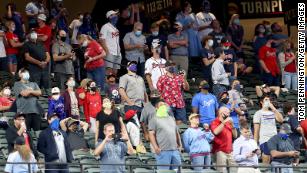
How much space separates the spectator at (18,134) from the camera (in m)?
22.8

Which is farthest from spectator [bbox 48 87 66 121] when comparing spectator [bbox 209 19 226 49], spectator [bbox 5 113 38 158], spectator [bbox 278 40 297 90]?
spectator [bbox 278 40 297 90]

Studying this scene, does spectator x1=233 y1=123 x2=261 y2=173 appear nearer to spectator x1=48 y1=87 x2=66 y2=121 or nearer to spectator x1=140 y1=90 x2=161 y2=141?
spectator x1=140 y1=90 x2=161 y2=141

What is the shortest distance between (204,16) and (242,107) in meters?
5.12

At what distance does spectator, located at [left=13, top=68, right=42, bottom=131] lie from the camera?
24.8m

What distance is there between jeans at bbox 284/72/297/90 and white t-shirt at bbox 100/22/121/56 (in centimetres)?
399

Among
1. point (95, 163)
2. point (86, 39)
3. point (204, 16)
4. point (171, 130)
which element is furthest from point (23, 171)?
point (204, 16)

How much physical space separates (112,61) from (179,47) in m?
1.44

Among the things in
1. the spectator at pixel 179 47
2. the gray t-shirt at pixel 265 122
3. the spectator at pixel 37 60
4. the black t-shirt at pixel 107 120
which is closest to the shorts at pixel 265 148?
the gray t-shirt at pixel 265 122

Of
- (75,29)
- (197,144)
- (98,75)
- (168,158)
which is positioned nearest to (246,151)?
(197,144)

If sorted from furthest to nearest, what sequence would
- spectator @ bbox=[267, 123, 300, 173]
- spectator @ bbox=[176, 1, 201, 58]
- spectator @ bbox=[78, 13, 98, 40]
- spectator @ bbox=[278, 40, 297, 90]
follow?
spectator @ bbox=[278, 40, 297, 90]
spectator @ bbox=[176, 1, 201, 58]
spectator @ bbox=[78, 13, 98, 40]
spectator @ bbox=[267, 123, 300, 173]

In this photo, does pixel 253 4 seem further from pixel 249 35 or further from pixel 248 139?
pixel 248 139

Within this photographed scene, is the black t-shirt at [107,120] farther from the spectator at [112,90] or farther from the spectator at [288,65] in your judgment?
the spectator at [288,65]

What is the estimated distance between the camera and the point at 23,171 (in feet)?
71.6

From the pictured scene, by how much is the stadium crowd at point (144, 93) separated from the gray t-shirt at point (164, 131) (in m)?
0.02
